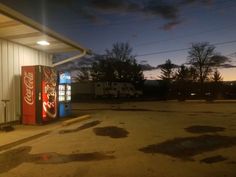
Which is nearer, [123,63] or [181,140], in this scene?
[181,140]

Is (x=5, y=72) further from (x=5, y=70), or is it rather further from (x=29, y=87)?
(x=29, y=87)

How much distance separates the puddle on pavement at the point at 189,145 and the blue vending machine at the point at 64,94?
27.3 ft

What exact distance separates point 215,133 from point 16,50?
9.47 metres

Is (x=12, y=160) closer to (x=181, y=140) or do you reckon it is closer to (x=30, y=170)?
(x=30, y=170)

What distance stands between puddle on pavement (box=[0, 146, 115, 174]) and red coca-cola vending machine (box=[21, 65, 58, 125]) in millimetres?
5032

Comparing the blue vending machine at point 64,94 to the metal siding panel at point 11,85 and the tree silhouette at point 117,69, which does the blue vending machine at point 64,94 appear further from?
the tree silhouette at point 117,69

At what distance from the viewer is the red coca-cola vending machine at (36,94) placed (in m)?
13.8

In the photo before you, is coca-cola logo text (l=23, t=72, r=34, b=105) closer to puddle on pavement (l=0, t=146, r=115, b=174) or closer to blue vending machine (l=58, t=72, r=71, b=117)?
blue vending machine (l=58, t=72, r=71, b=117)

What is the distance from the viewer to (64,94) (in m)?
17.4

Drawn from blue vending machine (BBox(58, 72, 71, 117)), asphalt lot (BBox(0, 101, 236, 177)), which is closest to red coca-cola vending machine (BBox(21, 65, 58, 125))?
asphalt lot (BBox(0, 101, 236, 177))

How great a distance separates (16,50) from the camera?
14.4 meters

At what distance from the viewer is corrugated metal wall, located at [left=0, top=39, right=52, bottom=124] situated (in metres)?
13.3

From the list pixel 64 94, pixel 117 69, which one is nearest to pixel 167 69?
pixel 117 69

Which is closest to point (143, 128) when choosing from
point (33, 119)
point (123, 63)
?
point (33, 119)
